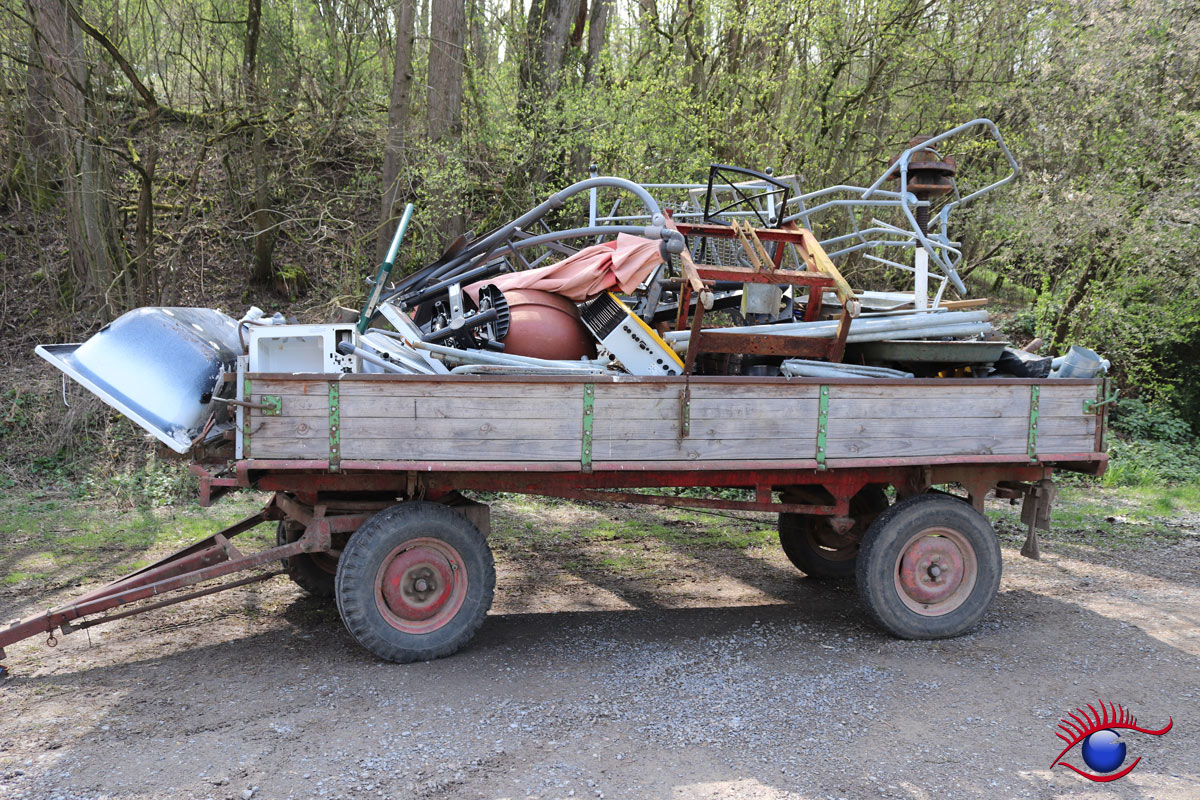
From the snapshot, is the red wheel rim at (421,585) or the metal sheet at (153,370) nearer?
the metal sheet at (153,370)

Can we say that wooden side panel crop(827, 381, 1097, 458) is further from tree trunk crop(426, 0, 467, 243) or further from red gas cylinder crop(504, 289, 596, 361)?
tree trunk crop(426, 0, 467, 243)

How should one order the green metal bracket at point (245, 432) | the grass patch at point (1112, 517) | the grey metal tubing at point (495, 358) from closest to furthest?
the green metal bracket at point (245, 432) < the grey metal tubing at point (495, 358) < the grass patch at point (1112, 517)

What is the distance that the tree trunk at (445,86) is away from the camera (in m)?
9.94

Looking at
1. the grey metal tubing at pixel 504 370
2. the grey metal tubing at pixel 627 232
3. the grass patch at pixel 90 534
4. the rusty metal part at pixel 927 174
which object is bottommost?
the grass patch at pixel 90 534

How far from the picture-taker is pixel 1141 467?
1107 cm

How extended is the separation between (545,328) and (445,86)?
19.8ft

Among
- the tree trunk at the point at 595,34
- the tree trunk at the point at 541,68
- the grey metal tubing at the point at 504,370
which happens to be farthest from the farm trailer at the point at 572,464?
the tree trunk at the point at 595,34

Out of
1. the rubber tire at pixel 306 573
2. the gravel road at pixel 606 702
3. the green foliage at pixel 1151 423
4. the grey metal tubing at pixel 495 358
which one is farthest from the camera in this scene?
the green foliage at pixel 1151 423

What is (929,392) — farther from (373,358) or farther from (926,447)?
(373,358)

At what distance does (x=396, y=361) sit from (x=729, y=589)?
9.63 feet

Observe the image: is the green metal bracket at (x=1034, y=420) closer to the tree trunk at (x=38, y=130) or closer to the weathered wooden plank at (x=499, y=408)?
the weathered wooden plank at (x=499, y=408)

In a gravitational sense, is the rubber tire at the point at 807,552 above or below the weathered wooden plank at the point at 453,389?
below

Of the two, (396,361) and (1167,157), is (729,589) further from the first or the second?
(1167,157)

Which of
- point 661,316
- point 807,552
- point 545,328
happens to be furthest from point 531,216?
point 807,552
